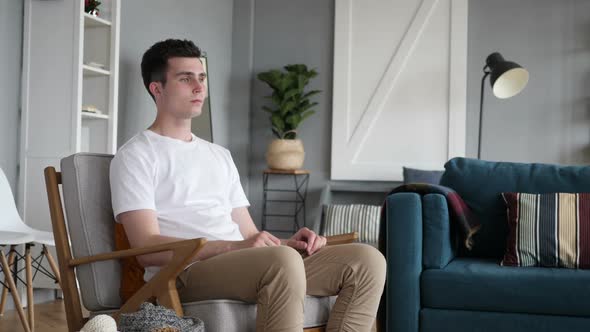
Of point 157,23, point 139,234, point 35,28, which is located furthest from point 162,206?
point 157,23

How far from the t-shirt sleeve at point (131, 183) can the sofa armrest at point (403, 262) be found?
1.16 metres

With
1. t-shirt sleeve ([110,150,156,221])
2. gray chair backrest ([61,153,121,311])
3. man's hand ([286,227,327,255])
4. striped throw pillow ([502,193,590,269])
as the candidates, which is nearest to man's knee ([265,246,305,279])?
man's hand ([286,227,327,255])

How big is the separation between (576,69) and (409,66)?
1.36 metres

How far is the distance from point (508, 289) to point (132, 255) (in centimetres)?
153

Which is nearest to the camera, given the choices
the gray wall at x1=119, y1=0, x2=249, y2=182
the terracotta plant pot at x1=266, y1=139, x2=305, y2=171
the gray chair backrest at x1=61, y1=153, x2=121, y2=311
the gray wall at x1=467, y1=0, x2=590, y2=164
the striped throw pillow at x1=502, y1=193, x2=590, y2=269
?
the gray chair backrest at x1=61, y1=153, x2=121, y2=311

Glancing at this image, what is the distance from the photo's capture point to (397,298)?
2980 millimetres

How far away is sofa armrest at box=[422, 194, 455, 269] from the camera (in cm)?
302

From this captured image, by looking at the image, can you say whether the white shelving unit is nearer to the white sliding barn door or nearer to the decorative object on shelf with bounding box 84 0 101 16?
the decorative object on shelf with bounding box 84 0 101 16

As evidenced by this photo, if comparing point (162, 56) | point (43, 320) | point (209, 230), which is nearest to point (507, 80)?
point (43, 320)

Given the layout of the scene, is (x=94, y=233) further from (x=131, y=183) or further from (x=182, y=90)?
(x=182, y=90)

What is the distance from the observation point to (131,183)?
7.16 feet

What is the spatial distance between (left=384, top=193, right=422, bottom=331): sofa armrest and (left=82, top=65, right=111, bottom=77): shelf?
6.86ft

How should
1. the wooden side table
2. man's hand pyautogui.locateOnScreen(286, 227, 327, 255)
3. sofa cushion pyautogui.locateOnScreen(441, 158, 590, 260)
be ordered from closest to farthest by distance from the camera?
man's hand pyautogui.locateOnScreen(286, 227, 327, 255) → sofa cushion pyautogui.locateOnScreen(441, 158, 590, 260) → the wooden side table

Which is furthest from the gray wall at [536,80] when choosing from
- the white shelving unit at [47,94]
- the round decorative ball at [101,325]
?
the round decorative ball at [101,325]
